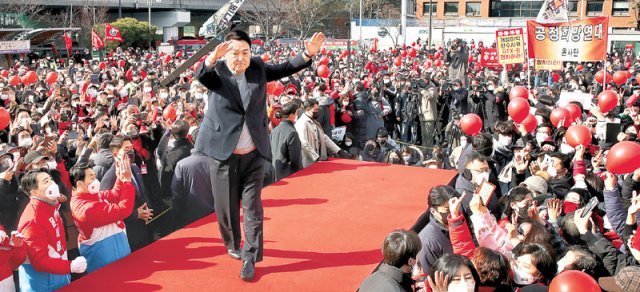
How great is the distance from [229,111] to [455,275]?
5.67 ft

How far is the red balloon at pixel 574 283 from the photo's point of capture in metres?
2.72

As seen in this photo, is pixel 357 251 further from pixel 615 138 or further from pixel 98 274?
pixel 615 138

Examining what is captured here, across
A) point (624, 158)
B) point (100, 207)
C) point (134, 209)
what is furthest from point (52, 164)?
point (624, 158)

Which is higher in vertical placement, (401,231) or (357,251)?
(401,231)

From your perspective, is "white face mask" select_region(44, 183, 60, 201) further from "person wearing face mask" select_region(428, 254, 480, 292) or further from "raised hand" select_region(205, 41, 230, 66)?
"person wearing face mask" select_region(428, 254, 480, 292)

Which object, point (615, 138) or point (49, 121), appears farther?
point (49, 121)

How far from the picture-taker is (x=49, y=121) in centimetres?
846

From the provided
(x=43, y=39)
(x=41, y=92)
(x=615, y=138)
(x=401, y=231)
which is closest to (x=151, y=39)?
(x=43, y=39)

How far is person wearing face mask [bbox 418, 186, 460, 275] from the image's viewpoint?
4.10 metres

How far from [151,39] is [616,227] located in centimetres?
4046

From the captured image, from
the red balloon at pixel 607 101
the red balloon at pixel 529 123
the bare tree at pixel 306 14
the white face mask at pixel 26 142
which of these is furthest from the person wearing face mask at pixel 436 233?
the bare tree at pixel 306 14

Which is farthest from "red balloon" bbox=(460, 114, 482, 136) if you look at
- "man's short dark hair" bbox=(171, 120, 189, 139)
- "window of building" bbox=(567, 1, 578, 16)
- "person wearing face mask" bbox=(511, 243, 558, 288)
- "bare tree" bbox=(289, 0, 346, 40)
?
"window of building" bbox=(567, 1, 578, 16)

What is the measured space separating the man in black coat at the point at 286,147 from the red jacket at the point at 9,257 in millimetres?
3325

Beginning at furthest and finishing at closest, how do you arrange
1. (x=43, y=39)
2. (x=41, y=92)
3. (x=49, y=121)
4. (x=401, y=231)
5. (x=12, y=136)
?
1. (x=43, y=39)
2. (x=41, y=92)
3. (x=49, y=121)
4. (x=12, y=136)
5. (x=401, y=231)
